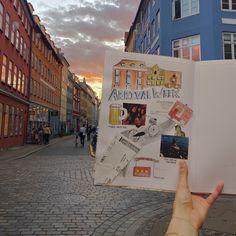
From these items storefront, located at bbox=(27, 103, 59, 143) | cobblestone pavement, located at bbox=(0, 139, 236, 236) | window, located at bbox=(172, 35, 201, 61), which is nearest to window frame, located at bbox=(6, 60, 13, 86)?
storefront, located at bbox=(27, 103, 59, 143)

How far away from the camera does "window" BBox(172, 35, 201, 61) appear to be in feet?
67.4

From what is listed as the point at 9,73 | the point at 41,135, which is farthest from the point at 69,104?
the point at 9,73

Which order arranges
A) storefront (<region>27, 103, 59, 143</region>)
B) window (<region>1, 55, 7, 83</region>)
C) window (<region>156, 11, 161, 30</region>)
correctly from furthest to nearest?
storefront (<region>27, 103, 59, 143</region>)
window (<region>1, 55, 7, 83</region>)
window (<region>156, 11, 161, 30</region>)

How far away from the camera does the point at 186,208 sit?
5.21 ft

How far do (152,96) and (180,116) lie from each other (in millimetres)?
181

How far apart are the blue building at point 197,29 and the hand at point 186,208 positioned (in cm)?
1871

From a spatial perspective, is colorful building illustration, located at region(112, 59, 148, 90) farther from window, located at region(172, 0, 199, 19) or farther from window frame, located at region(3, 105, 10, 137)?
window frame, located at region(3, 105, 10, 137)

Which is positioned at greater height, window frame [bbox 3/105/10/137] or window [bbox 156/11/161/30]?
window [bbox 156/11/161/30]

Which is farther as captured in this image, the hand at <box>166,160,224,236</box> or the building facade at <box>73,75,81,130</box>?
the building facade at <box>73,75,81,130</box>

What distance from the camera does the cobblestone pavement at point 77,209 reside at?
5.84 m

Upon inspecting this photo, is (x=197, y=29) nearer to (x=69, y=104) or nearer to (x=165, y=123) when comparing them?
(x=165, y=123)

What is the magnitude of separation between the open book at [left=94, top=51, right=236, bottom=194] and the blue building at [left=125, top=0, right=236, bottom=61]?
1850cm

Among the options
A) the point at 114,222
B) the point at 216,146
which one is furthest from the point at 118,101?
the point at 114,222

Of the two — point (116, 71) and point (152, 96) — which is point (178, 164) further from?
point (116, 71)
